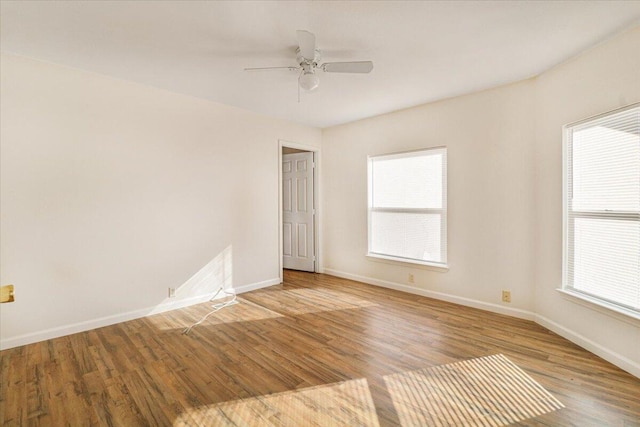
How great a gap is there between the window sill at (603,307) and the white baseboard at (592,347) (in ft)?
0.97

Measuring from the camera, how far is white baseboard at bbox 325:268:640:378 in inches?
87.3

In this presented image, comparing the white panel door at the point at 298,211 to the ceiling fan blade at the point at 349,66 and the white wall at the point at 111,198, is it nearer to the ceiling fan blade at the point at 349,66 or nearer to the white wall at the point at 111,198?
the white wall at the point at 111,198

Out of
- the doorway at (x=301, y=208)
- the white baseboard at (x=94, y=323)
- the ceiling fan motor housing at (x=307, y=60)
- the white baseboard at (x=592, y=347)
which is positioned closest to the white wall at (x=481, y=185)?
the white baseboard at (x=592, y=347)

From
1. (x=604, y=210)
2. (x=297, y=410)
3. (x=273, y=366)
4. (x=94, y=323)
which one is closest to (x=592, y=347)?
(x=604, y=210)

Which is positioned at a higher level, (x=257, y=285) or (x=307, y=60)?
(x=307, y=60)

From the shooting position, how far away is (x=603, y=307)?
7.68 ft

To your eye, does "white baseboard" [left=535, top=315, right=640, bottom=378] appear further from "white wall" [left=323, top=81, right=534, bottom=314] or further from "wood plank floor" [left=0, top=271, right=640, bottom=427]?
"white wall" [left=323, top=81, right=534, bottom=314]

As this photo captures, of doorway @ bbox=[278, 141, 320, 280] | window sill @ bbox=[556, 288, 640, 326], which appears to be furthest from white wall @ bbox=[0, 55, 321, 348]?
window sill @ bbox=[556, 288, 640, 326]

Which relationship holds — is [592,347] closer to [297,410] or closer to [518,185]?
[518,185]

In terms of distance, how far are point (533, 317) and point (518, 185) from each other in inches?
57.3

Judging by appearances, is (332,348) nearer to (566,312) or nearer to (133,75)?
(566,312)

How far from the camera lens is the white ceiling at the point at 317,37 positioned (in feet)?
→ 6.62

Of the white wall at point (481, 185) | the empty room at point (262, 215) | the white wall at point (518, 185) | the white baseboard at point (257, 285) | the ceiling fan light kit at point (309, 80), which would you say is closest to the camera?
the empty room at point (262, 215)

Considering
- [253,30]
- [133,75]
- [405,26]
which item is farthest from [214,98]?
[405,26]
